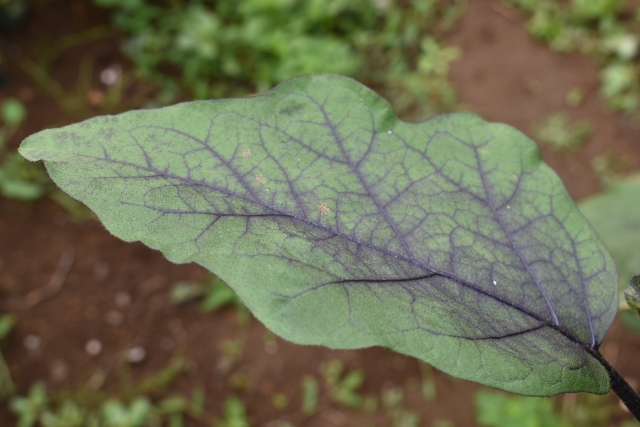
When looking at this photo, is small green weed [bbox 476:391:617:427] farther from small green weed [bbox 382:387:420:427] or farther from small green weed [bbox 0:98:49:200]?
small green weed [bbox 0:98:49:200]

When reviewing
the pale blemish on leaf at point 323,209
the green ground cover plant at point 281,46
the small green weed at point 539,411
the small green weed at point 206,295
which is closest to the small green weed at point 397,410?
the small green weed at point 539,411

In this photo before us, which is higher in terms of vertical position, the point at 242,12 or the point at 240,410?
the point at 242,12

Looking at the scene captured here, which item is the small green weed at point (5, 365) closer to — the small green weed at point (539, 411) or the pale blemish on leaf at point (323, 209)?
the small green weed at point (539, 411)

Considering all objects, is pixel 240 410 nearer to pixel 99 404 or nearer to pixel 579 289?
pixel 99 404

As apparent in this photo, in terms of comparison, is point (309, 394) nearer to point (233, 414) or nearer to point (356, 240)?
point (233, 414)

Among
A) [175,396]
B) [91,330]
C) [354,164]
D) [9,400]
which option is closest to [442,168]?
[354,164]

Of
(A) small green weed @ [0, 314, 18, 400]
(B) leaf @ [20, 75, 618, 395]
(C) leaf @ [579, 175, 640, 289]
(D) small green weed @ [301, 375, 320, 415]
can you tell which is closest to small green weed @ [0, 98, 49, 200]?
(A) small green weed @ [0, 314, 18, 400]
